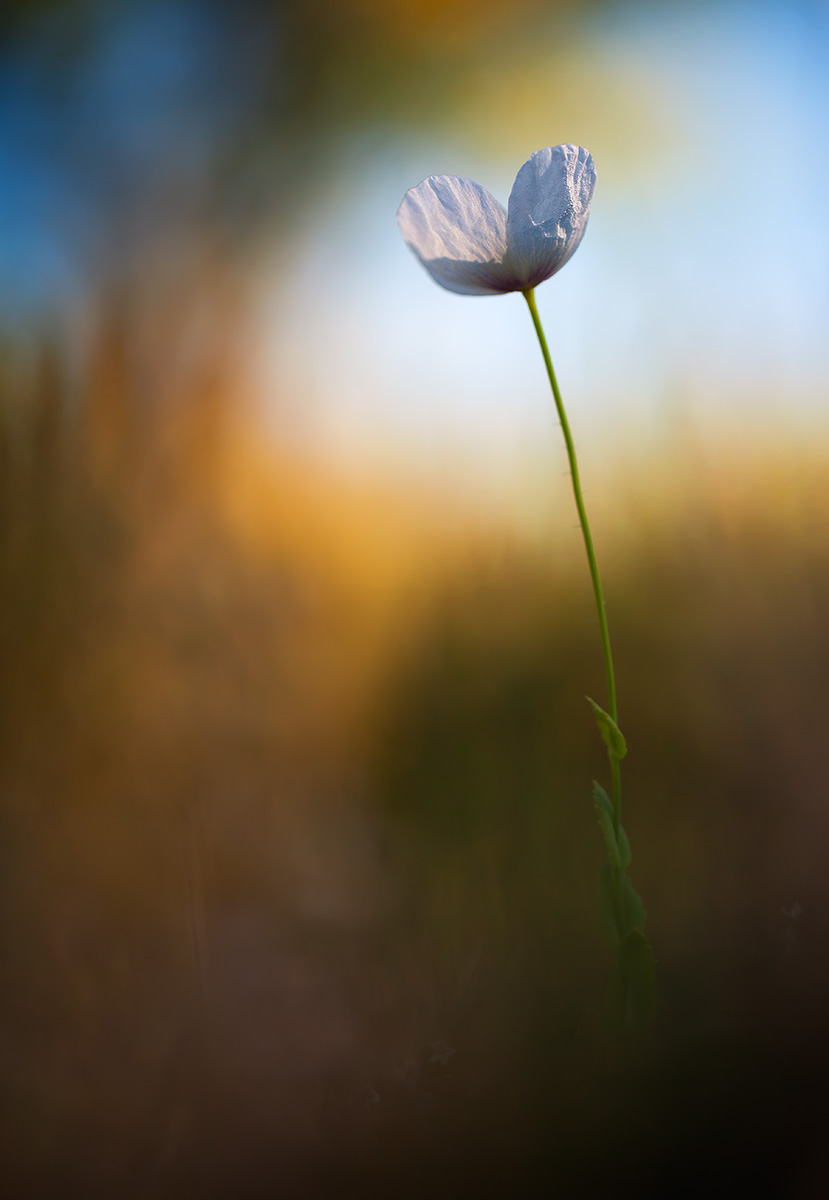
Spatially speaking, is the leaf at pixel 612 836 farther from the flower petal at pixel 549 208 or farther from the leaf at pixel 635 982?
the flower petal at pixel 549 208

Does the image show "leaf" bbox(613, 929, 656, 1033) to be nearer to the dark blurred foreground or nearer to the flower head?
the dark blurred foreground

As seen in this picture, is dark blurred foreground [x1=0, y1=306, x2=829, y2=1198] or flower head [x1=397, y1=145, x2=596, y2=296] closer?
dark blurred foreground [x1=0, y1=306, x2=829, y2=1198]

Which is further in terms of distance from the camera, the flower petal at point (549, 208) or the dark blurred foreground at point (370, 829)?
the flower petal at point (549, 208)

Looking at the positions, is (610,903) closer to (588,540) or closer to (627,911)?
(627,911)

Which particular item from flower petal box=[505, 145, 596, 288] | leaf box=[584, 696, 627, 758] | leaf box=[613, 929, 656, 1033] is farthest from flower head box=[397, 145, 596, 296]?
leaf box=[613, 929, 656, 1033]

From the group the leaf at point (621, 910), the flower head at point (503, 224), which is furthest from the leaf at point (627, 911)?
the flower head at point (503, 224)

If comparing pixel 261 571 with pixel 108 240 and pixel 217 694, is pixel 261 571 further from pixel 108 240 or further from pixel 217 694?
pixel 108 240
